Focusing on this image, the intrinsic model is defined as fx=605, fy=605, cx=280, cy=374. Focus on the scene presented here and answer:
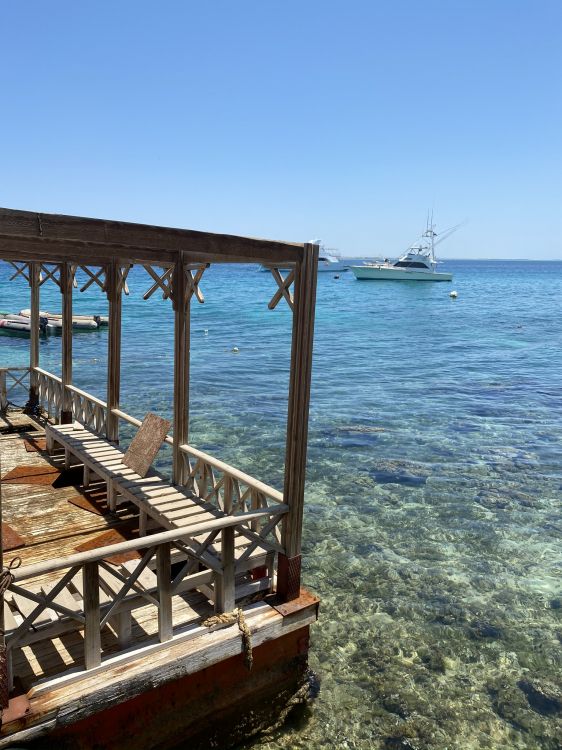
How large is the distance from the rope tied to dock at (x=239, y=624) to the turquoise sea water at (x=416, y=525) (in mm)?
1038

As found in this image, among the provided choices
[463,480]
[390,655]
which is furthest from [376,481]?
[390,655]

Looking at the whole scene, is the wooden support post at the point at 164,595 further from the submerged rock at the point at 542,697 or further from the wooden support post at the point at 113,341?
the wooden support post at the point at 113,341

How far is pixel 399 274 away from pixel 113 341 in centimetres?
8991

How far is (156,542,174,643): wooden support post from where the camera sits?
4.89 m

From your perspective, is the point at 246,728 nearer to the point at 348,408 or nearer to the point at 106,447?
the point at 106,447

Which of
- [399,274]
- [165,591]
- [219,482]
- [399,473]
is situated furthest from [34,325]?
A: [399,274]

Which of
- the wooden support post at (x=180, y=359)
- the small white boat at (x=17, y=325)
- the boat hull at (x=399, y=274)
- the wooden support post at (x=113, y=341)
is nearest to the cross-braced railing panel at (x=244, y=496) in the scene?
the wooden support post at (x=180, y=359)

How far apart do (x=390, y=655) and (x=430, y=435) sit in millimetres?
9773

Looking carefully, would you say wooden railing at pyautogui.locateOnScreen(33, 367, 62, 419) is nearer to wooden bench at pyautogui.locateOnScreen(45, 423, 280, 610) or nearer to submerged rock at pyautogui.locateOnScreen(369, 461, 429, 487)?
wooden bench at pyautogui.locateOnScreen(45, 423, 280, 610)

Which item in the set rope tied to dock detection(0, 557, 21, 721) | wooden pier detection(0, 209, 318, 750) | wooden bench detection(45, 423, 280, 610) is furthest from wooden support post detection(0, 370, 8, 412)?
rope tied to dock detection(0, 557, 21, 721)

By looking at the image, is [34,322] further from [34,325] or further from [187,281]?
[187,281]

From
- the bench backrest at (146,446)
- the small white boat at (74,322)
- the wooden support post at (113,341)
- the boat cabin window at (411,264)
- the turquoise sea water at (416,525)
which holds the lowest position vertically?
the turquoise sea water at (416,525)

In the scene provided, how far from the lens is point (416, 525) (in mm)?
10828

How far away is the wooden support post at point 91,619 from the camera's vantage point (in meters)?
4.50
